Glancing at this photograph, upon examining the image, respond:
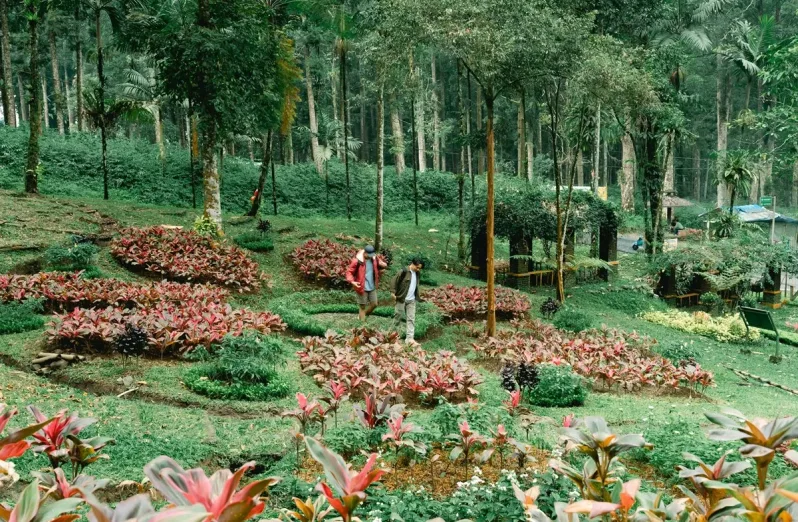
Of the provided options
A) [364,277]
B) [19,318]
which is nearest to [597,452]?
[19,318]

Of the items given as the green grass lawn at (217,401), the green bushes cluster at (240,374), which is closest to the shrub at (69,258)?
the green grass lawn at (217,401)

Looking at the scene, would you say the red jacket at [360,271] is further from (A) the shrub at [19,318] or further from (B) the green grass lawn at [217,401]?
(A) the shrub at [19,318]

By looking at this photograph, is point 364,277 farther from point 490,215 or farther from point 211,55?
point 211,55

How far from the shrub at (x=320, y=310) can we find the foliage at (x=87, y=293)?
4.76 feet

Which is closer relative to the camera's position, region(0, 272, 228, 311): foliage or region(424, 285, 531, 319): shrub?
region(0, 272, 228, 311): foliage

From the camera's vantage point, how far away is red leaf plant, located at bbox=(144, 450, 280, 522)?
193 centimetres

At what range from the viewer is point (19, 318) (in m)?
9.77

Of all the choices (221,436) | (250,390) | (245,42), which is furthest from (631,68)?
(221,436)

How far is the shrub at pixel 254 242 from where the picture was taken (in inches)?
677

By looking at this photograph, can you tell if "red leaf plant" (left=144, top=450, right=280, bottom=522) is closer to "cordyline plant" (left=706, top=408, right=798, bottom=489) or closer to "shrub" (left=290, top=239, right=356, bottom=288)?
"cordyline plant" (left=706, top=408, right=798, bottom=489)

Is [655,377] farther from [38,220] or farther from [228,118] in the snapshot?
[38,220]

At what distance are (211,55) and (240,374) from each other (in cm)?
1024

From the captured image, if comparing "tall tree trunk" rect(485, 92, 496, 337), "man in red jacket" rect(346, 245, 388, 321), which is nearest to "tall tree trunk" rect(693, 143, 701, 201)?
"tall tree trunk" rect(485, 92, 496, 337)

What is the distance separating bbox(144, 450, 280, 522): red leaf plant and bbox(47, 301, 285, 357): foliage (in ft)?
22.7
